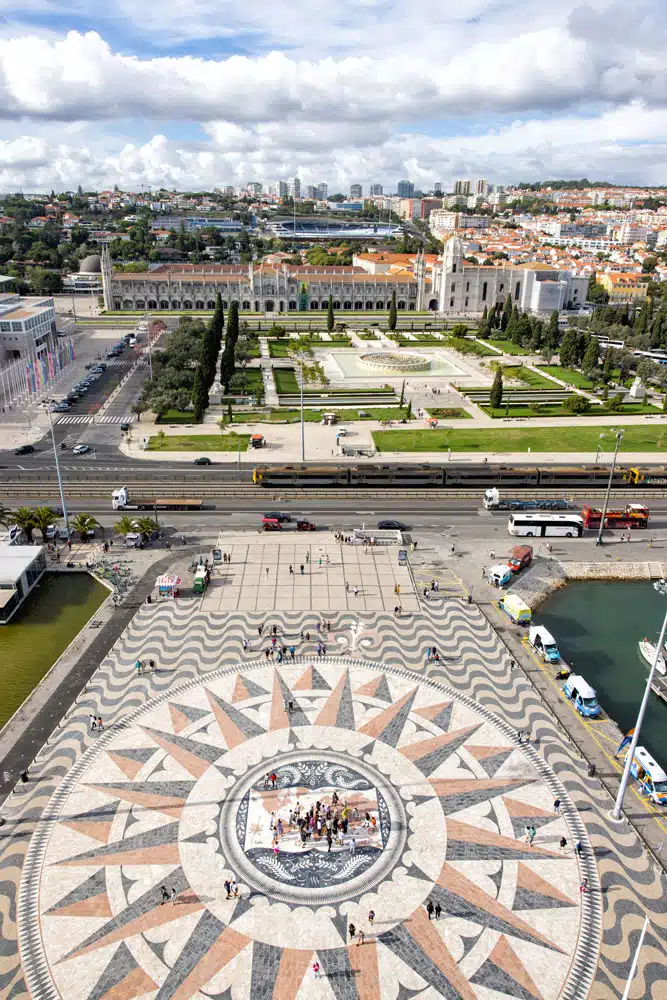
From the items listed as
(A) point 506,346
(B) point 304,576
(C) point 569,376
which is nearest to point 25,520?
(B) point 304,576

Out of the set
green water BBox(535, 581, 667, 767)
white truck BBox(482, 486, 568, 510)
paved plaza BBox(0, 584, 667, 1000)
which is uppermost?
white truck BBox(482, 486, 568, 510)

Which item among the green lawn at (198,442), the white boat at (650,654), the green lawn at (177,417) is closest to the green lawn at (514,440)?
the green lawn at (198,442)

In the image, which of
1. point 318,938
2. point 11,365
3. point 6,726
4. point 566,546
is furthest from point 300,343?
point 318,938

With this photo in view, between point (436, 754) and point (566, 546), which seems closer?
point (436, 754)

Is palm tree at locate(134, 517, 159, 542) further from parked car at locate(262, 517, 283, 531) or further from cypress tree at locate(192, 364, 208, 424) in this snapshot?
cypress tree at locate(192, 364, 208, 424)

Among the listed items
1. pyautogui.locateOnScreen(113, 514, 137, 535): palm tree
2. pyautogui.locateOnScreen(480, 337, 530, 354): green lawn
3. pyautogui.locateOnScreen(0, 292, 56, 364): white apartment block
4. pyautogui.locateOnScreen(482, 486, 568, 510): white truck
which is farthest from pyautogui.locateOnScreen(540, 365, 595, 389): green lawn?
pyautogui.locateOnScreen(0, 292, 56, 364): white apartment block

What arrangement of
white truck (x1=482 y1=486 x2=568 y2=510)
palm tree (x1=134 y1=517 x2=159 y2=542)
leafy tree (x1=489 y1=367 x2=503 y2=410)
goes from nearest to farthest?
palm tree (x1=134 y1=517 x2=159 y2=542) → white truck (x1=482 y1=486 x2=568 y2=510) → leafy tree (x1=489 y1=367 x2=503 y2=410)

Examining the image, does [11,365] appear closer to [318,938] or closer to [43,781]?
[43,781]

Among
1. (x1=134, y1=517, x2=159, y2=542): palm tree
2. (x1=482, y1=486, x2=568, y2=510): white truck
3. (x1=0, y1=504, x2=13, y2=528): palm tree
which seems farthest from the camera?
(x1=482, y1=486, x2=568, y2=510): white truck
